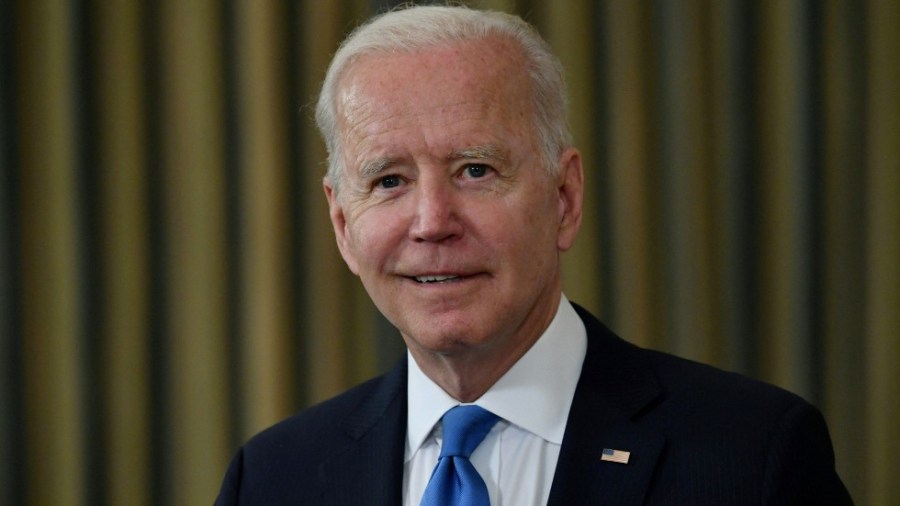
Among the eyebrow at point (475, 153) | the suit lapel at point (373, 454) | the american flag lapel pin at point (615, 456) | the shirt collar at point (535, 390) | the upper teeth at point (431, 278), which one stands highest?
the eyebrow at point (475, 153)

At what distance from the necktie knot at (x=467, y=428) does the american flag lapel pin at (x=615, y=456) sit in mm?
187

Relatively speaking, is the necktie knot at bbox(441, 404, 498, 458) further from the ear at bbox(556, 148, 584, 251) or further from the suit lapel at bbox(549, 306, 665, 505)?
the ear at bbox(556, 148, 584, 251)

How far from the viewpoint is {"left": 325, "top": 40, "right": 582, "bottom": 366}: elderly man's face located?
1790mm

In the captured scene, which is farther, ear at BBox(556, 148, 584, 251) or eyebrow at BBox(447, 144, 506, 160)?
ear at BBox(556, 148, 584, 251)

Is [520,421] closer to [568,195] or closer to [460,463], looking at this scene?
[460,463]

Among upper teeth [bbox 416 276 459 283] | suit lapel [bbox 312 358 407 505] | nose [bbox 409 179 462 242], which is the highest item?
nose [bbox 409 179 462 242]

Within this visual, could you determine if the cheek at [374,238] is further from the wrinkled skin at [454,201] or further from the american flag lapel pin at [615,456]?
the american flag lapel pin at [615,456]

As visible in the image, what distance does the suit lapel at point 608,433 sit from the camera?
175 cm

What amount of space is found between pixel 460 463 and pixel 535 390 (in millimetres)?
168

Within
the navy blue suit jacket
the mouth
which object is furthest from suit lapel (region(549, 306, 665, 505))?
the mouth

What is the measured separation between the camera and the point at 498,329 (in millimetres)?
1816

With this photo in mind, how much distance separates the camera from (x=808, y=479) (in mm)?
1717

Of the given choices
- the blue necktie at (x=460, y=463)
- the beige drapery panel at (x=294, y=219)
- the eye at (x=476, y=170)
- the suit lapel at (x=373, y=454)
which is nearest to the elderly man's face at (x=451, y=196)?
the eye at (x=476, y=170)

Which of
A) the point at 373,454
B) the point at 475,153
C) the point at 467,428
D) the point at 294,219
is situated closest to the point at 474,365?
the point at 467,428
